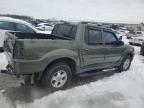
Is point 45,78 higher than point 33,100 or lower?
higher

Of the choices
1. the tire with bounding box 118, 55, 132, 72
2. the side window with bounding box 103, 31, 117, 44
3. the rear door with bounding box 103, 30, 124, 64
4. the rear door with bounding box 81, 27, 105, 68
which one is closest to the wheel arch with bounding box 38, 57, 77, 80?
the rear door with bounding box 81, 27, 105, 68

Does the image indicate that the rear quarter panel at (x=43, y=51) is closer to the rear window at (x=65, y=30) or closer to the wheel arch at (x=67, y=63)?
the wheel arch at (x=67, y=63)

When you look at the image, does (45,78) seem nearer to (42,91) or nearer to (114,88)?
(42,91)

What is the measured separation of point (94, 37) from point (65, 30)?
3.09 ft

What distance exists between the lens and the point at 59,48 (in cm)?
494

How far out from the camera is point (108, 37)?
6500 mm

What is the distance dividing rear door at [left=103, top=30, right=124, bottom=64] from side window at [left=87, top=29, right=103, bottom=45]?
28cm

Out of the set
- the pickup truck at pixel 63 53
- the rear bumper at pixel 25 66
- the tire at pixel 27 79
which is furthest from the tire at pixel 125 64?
the rear bumper at pixel 25 66

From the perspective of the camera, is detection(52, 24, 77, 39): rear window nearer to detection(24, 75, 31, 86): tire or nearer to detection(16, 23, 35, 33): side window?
detection(24, 75, 31, 86): tire

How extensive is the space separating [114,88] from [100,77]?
111cm

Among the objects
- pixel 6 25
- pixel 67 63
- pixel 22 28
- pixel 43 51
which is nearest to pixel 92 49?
pixel 67 63

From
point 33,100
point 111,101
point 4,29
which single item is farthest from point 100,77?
point 4,29

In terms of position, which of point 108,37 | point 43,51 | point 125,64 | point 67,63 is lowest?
point 125,64

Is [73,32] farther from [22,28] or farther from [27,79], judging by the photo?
[22,28]
